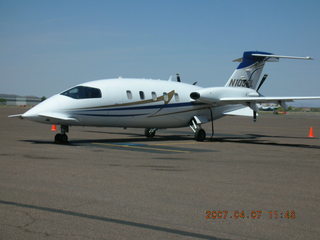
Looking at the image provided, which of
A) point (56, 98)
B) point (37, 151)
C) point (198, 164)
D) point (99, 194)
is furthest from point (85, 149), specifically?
point (99, 194)

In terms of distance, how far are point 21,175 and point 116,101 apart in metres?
11.0

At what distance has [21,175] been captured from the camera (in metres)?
10.8

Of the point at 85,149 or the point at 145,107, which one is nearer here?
the point at 85,149

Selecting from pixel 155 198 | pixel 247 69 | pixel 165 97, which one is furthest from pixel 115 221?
pixel 247 69

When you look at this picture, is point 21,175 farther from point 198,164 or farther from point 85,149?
point 85,149

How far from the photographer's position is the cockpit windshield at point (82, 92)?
2036 cm

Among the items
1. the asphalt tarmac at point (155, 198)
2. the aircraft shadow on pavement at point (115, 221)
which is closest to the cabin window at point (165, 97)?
Result: the asphalt tarmac at point (155, 198)

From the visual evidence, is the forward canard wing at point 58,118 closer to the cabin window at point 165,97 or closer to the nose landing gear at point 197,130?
the cabin window at point 165,97

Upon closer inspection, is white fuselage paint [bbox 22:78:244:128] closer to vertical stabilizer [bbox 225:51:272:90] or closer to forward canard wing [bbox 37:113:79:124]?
forward canard wing [bbox 37:113:79:124]

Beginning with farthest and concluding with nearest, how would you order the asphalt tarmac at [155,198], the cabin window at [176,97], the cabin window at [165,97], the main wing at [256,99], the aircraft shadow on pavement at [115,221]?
the cabin window at [176,97] < the cabin window at [165,97] < the main wing at [256,99] < the asphalt tarmac at [155,198] < the aircraft shadow on pavement at [115,221]

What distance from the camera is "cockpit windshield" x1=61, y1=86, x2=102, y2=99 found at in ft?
66.8

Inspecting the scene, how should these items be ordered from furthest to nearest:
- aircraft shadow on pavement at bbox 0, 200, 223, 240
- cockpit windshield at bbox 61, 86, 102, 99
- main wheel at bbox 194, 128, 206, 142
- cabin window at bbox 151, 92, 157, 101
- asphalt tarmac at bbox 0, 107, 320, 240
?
main wheel at bbox 194, 128, 206, 142 → cabin window at bbox 151, 92, 157, 101 → cockpit windshield at bbox 61, 86, 102, 99 → asphalt tarmac at bbox 0, 107, 320, 240 → aircraft shadow on pavement at bbox 0, 200, 223, 240

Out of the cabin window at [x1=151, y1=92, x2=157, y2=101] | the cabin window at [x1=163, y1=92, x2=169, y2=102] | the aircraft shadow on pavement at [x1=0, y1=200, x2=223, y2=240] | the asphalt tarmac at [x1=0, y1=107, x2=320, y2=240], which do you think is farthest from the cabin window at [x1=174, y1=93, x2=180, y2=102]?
the aircraft shadow on pavement at [x1=0, y1=200, x2=223, y2=240]

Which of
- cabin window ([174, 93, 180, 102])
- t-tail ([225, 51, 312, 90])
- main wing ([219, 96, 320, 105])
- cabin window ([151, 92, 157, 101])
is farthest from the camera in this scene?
t-tail ([225, 51, 312, 90])
